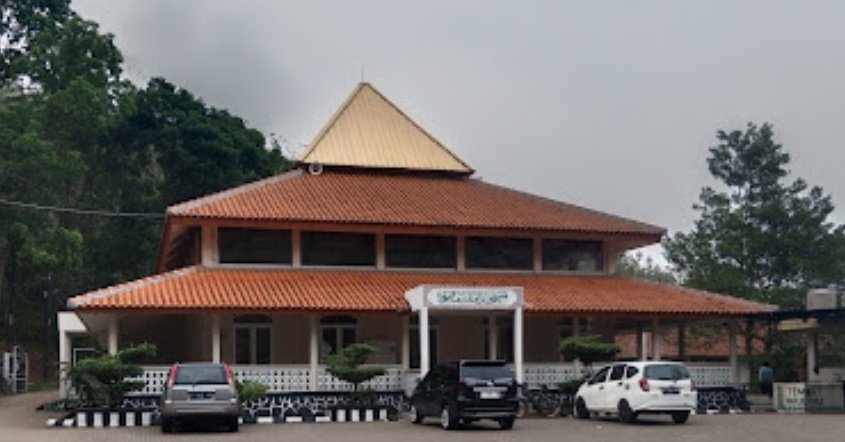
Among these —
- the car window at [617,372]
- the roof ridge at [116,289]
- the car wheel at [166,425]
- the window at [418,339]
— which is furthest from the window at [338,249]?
the car wheel at [166,425]

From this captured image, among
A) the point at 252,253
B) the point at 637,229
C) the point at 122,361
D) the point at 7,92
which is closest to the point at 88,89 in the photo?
the point at 7,92

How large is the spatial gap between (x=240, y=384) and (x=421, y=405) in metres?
4.44

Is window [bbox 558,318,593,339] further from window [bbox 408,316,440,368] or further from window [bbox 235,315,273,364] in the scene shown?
window [bbox 235,315,273,364]

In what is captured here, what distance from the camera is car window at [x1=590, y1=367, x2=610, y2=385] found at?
2553 centimetres

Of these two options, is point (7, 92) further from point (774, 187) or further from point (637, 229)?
point (774, 187)

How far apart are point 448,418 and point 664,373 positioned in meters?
5.02

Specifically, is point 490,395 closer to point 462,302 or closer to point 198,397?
point 462,302

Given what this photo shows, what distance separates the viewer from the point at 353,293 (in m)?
28.6

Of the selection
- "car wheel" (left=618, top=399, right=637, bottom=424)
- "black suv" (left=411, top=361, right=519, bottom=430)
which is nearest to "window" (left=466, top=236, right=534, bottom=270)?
"car wheel" (left=618, top=399, right=637, bottom=424)

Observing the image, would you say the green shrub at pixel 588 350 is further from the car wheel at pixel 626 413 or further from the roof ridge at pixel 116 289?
the roof ridge at pixel 116 289

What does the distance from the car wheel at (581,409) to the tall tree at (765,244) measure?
19.1m

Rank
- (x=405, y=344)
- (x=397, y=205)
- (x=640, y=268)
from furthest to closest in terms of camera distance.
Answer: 1. (x=640, y=268)
2. (x=397, y=205)
3. (x=405, y=344)

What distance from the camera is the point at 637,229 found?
1302 inches

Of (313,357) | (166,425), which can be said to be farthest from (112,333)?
(166,425)
